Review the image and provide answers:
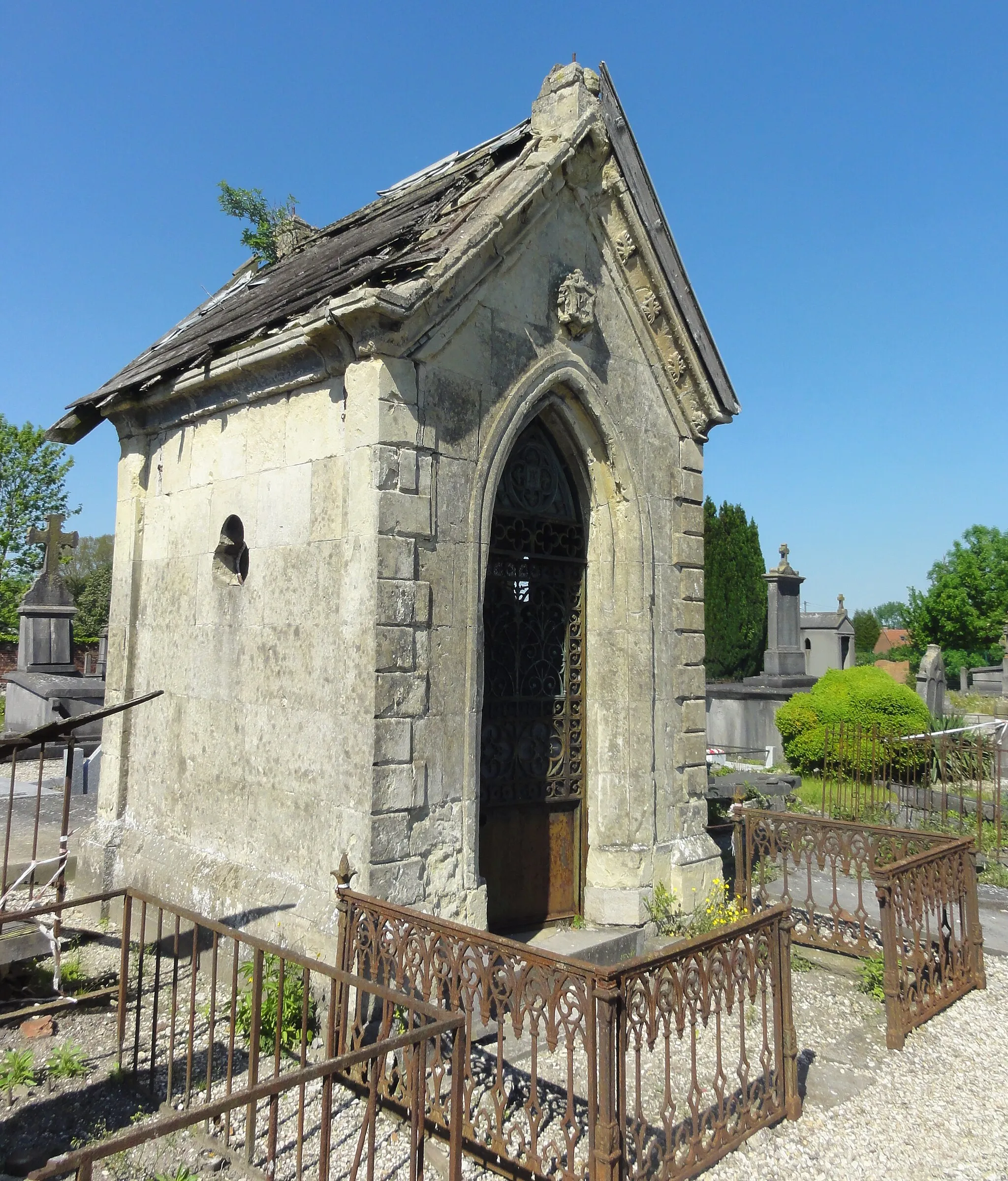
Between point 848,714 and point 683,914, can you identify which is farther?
point 848,714

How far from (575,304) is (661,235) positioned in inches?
53.7

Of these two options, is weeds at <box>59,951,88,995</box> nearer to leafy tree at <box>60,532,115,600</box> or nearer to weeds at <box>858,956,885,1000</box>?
weeds at <box>858,956,885,1000</box>

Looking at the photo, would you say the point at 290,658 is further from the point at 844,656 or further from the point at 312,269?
the point at 844,656

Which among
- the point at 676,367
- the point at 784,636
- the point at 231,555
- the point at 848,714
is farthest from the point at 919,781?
the point at 231,555

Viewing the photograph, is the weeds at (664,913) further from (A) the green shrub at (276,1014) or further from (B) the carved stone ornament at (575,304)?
(B) the carved stone ornament at (575,304)

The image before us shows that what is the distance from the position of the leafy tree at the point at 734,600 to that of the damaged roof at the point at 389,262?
67.1ft

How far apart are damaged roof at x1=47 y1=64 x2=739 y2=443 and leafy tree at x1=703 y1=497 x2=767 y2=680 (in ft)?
67.1

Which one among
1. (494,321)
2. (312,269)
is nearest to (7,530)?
(312,269)

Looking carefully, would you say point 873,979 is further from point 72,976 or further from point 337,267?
point 337,267

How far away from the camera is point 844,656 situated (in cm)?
2842

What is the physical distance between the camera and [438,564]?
5.39m

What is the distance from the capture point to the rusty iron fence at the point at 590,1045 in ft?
11.3

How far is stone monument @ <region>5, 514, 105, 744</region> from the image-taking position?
1596 cm

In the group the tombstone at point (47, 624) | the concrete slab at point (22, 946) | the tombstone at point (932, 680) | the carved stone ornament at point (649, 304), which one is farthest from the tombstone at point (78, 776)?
the tombstone at point (932, 680)
